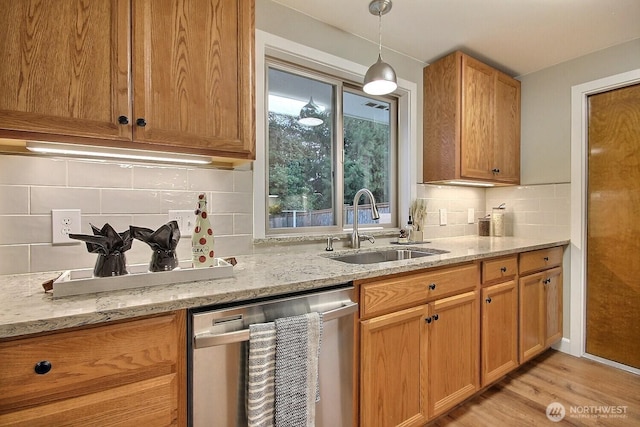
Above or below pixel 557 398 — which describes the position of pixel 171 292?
above

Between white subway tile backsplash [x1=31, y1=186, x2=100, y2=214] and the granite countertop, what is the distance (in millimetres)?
257

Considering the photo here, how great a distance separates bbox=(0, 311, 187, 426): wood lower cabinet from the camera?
2.39ft

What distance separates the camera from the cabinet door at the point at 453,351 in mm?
1536

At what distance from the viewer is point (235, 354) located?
100 cm

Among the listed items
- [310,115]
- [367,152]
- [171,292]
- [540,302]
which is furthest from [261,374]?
[540,302]

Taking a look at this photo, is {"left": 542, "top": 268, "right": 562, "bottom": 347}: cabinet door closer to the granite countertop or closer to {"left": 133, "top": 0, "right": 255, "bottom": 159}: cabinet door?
the granite countertop

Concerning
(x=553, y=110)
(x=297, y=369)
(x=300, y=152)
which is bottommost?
(x=297, y=369)

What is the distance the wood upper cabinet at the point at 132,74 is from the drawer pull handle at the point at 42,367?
2.20ft

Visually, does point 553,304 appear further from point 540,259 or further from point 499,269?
point 499,269

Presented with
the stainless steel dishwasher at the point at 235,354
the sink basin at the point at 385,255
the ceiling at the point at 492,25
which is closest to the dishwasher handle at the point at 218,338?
the stainless steel dishwasher at the point at 235,354

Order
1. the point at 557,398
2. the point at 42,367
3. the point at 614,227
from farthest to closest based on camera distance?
1. the point at 614,227
2. the point at 557,398
3. the point at 42,367

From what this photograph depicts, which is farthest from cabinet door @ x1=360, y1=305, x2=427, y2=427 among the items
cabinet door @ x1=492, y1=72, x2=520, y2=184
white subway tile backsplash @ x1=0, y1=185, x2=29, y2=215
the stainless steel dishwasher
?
cabinet door @ x1=492, y1=72, x2=520, y2=184

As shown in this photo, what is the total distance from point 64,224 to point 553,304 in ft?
10.0

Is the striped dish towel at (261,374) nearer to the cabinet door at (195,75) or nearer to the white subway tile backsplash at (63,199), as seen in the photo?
the cabinet door at (195,75)
